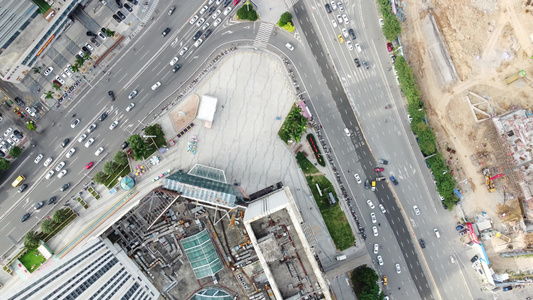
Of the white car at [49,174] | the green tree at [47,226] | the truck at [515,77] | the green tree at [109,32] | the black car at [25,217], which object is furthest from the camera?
the truck at [515,77]

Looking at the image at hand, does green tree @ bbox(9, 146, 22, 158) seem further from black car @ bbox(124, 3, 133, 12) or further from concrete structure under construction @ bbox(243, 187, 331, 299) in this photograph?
concrete structure under construction @ bbox(243, 187, 331, 299)

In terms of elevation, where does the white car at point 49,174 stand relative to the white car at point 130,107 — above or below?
below

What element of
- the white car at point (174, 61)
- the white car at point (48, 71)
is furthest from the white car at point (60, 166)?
the white car at point (174, 61)

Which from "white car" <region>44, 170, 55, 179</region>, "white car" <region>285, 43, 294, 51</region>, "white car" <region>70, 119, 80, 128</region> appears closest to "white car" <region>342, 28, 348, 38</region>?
"white car" <region>285, 43, 294, 51</region>

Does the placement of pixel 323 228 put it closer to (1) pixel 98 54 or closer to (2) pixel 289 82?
(2) pixel 289 82

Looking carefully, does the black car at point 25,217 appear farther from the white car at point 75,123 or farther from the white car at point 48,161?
the white car at point 75,123

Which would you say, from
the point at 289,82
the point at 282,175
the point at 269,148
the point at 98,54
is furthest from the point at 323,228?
the point at 98,54
